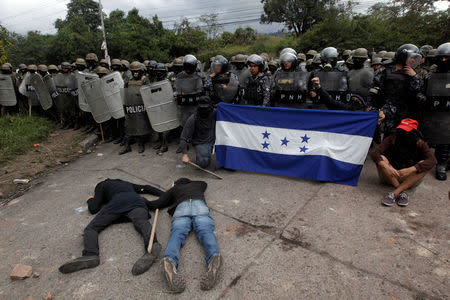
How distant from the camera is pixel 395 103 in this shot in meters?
4.45

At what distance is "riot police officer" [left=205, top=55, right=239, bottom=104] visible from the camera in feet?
18.7

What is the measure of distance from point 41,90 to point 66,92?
1.32 metres

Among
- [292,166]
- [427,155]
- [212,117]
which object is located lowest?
[292,166]

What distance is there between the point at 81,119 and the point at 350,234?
854 cm

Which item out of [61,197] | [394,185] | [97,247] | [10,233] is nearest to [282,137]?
[394,185]

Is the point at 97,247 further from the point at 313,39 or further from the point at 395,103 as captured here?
the point at 313,39

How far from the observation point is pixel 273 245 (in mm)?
3043

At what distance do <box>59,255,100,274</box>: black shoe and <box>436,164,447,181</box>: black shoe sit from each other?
16.4ft

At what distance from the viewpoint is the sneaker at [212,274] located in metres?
2.47

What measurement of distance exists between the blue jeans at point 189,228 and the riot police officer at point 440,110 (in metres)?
3.80

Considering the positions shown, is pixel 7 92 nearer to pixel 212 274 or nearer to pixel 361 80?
pixel 212 274

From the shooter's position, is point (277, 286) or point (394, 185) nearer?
point (277, 286)

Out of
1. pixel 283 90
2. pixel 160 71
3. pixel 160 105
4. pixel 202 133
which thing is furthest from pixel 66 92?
pixel 283 90

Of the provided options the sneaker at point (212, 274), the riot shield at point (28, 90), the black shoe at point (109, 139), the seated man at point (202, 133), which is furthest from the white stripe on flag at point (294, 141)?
the riot shield at point (28, 90)
